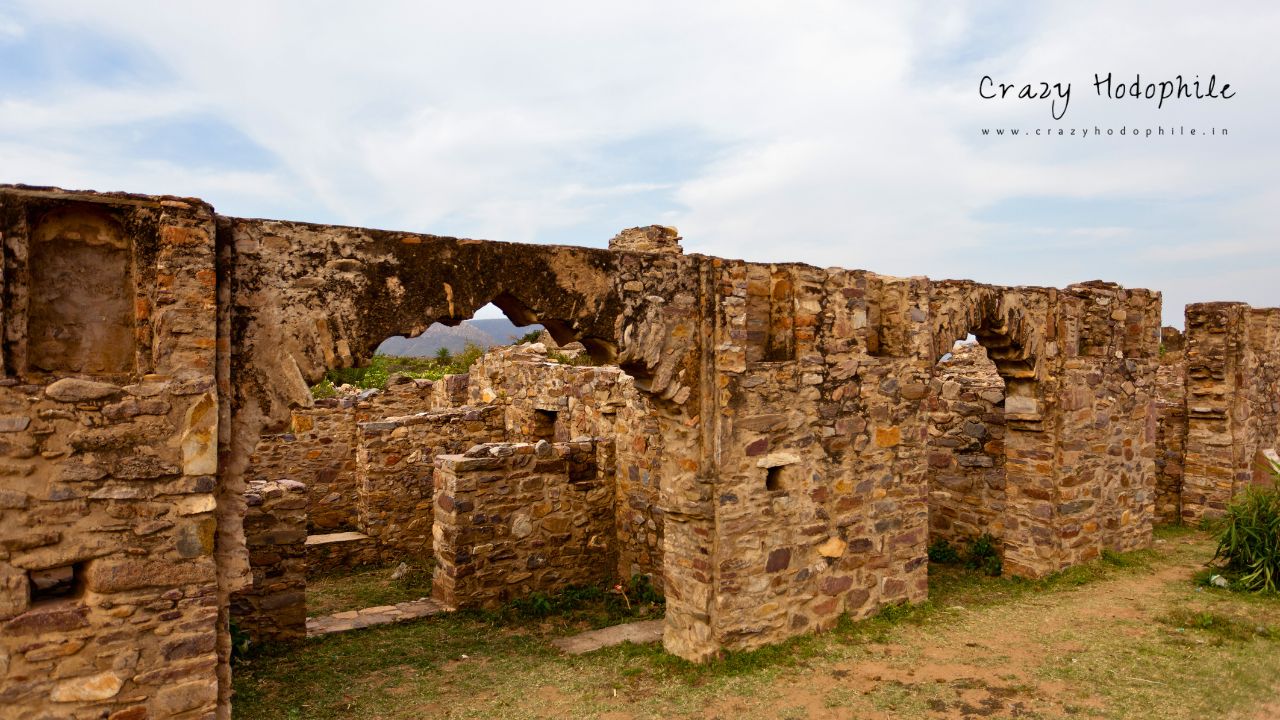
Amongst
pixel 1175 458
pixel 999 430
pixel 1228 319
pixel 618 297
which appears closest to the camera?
pixel 618 297

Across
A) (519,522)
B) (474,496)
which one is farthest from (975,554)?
(474,496)

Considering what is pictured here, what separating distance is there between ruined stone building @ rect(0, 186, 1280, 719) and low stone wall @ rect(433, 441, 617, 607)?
4cm

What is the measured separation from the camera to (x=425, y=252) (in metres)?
5.11

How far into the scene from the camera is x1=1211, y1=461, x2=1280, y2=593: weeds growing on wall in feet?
25.7

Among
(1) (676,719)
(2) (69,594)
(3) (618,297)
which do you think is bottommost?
(1) (676,719)

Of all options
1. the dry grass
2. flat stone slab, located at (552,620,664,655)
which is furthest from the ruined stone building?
flat stone slab, located at (552,620,664,655)

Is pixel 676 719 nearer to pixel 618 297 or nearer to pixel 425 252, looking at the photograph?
pixel 618 297

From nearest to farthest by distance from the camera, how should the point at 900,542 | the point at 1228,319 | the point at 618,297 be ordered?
the point at 618,297 < the point at 900,542 < the point at 1228,319

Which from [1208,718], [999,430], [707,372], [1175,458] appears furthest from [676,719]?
[1175,458]

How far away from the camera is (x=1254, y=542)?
26.9 feet

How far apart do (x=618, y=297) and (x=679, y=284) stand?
59 cm

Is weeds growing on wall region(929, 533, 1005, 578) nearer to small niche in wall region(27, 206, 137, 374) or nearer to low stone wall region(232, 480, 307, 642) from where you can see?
low stone wall region(232, 480, 307, 642)

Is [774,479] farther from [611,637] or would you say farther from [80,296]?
[80,296]

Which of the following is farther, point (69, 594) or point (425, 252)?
point (425, 252)
